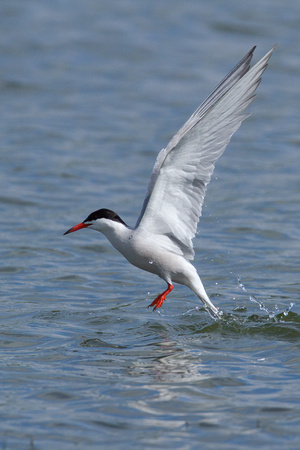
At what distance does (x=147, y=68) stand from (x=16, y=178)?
5.90 meters

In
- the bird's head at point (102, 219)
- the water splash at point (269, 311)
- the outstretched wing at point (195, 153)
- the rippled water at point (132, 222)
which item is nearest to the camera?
the rippled water at point (132, 222)

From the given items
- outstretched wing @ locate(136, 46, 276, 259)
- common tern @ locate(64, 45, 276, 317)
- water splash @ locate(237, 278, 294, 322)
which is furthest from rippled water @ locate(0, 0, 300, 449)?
outstretched wing @ locate(136, 46, 276, 259)

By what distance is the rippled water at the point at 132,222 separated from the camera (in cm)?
532

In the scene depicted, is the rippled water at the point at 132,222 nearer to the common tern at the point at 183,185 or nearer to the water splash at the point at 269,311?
the water splash at the point at 269,311

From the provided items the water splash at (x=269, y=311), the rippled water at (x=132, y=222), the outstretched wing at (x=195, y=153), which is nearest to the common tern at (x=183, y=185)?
the outstretched wing at (x=195, y=153)

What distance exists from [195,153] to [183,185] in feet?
0.99

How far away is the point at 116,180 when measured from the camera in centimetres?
1232

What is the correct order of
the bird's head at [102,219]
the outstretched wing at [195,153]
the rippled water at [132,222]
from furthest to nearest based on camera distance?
the bird's head at [102,219] < the outstretched wing at [195,153] < the rippled water at [132,222]

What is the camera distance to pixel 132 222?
34.7 feet

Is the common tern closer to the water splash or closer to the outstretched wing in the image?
the outstretched wing

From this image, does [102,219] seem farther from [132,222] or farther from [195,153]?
[132,222]

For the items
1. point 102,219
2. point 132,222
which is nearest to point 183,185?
point 102,219

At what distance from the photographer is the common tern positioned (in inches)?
260

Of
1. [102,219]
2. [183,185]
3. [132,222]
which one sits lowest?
[132,222]
